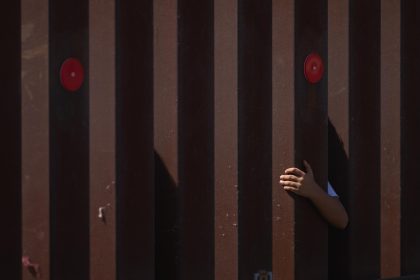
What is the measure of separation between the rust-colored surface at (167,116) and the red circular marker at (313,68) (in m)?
0.61

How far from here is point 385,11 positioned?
3.08 m

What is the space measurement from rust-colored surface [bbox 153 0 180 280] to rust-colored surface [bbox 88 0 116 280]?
188 mm

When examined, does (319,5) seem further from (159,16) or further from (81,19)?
(81,19)

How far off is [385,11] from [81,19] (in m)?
1.40

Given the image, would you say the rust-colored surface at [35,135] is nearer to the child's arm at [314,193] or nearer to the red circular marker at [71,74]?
the red circular marker at [71,74]

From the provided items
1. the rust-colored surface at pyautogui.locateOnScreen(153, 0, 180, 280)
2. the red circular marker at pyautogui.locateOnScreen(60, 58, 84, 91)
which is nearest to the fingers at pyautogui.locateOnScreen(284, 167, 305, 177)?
the rust-colored surface at pyautogui.locateOnScreen(153, 0, 180, 280)

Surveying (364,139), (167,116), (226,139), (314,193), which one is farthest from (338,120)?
(167,116)

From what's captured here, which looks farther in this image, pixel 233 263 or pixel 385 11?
pixel 385 11

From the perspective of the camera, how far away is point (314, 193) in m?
2.84

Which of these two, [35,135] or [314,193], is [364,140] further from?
[35,135]

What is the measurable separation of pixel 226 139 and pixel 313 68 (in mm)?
516

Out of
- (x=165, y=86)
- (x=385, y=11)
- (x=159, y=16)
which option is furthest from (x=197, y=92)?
(x=385, y=11)
